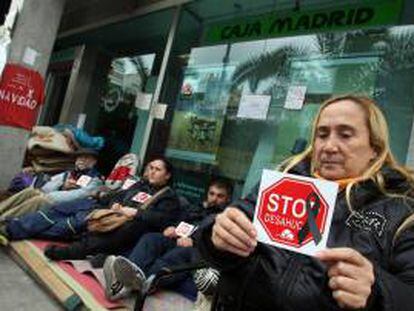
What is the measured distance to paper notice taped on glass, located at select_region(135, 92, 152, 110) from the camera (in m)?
6.07

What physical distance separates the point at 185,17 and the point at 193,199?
6.80 feet

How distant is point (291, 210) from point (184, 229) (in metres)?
2.61

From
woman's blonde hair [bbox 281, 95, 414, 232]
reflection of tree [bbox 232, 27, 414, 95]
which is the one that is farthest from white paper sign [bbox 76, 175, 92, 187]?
woman's blonde hair [bbox 281, 95, 414, 232]

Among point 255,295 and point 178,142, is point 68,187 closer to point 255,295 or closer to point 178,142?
point 178,142

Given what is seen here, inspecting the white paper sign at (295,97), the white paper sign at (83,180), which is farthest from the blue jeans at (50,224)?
the white paper sign at (295,97)

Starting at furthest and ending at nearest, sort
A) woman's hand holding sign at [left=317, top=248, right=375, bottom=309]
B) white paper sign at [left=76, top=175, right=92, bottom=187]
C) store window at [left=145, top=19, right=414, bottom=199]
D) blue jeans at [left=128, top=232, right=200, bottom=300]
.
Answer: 1. white paper sign at [left=76, top=175, right=92, bottom=187]
2. store window at [left=145, top=19, right=414, bottom=199]
3. blue jeans at [left=128, top=232, right=200, bottom=300]
4. woman's hand holding sign at [left=317, top=248, right=375, bottom=309]

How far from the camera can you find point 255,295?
1.42m

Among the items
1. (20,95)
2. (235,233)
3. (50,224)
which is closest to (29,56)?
(20,95)

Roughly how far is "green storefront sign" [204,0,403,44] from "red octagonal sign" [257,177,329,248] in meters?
3.16

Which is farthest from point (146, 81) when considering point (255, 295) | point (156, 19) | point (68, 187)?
point (255, 295)

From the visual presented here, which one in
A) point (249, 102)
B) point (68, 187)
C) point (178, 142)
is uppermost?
point (249, 102)

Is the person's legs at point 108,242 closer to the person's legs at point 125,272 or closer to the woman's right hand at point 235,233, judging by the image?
the person's legs at point 125,272

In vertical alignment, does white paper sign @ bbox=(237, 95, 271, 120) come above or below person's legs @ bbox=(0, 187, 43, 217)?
above

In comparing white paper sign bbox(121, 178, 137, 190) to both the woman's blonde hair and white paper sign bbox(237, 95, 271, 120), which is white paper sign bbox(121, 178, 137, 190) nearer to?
white paper sign bbox(237, 95, 271, 120)
